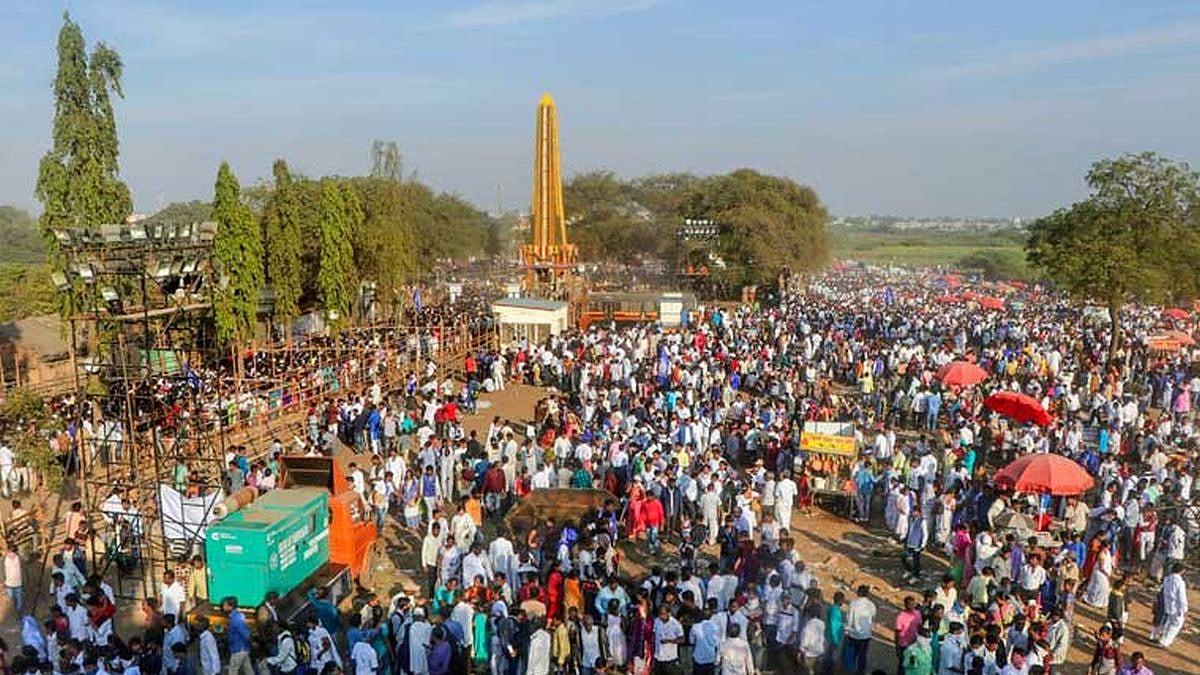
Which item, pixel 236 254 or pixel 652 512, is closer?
pixel 652 512

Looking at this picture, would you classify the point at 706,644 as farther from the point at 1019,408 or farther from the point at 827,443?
the point at 1019,408

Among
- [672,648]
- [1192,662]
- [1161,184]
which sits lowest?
[1192,662]

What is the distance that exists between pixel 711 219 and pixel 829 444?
136 ft

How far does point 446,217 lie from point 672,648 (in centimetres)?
5031

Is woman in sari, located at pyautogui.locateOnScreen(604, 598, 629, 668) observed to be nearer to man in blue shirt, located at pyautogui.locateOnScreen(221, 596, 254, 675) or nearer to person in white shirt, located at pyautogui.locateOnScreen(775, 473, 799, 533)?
man in blue shirt, located at pyautogui.locateOnScreen(221, 596, 254, 675)

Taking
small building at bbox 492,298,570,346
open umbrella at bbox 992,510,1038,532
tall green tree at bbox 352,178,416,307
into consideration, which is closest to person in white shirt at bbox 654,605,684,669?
open umbrella at bbox 992,510,1038,532

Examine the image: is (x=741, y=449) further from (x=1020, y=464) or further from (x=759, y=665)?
(x=759, y=665)

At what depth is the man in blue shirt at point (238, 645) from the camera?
356 inches

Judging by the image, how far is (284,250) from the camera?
2692 cm

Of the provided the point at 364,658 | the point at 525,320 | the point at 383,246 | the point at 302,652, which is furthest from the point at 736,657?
the point at 383,246

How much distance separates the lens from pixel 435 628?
30.0 feet

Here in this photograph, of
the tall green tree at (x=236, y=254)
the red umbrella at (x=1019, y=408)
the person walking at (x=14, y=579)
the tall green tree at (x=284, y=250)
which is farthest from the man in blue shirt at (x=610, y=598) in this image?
the tall green tree at (x=284, y=250)

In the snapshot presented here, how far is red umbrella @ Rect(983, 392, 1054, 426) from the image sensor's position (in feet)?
58.2

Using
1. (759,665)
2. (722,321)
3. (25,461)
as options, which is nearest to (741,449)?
(759,665)
